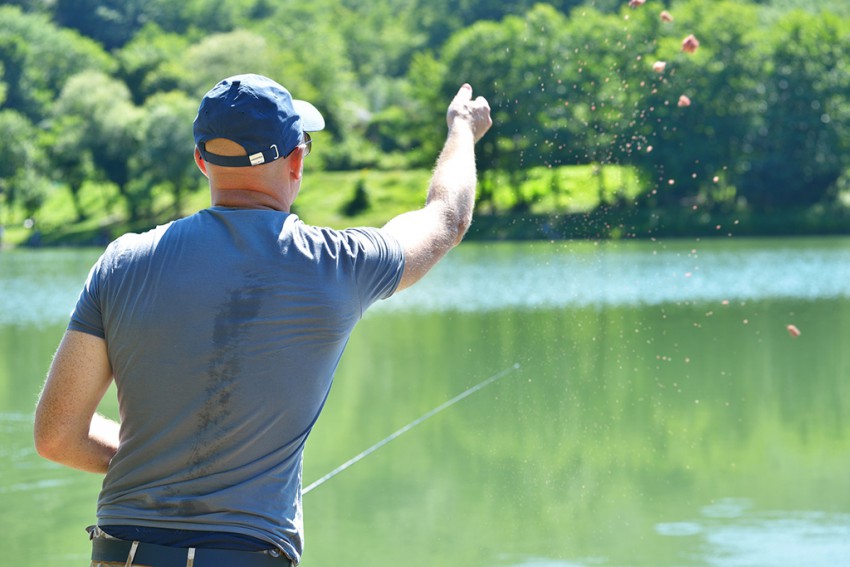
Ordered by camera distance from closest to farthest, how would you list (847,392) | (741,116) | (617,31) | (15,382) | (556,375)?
(847,392) < (556,375) < (15,382) < (617,31) < (741,116)

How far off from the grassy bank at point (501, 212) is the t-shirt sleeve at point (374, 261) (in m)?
36.6

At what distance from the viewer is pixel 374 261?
6.86 ft

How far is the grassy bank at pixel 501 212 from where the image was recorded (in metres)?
46.1

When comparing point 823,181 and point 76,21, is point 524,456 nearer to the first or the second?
point 823,181

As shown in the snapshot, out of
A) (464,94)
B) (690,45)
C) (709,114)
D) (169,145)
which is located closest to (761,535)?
(690,45)

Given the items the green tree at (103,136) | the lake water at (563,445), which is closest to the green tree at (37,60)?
the green tree at (103,136)

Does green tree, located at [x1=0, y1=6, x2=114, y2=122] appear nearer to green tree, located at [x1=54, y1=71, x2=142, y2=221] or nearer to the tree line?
the tree line

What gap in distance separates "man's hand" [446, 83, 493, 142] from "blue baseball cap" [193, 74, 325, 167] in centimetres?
50

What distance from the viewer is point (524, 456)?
8.86m

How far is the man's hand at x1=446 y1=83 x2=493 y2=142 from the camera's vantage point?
253 cm

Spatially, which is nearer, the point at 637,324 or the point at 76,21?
the point at 637,324

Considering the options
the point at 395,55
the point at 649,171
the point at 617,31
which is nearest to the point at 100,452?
the point at 617,31

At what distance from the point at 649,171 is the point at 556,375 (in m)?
40.5

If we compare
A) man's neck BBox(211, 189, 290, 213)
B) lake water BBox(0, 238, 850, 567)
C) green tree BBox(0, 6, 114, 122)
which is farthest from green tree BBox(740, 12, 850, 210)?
man's neck BBox(211, 189, 290, 213)
